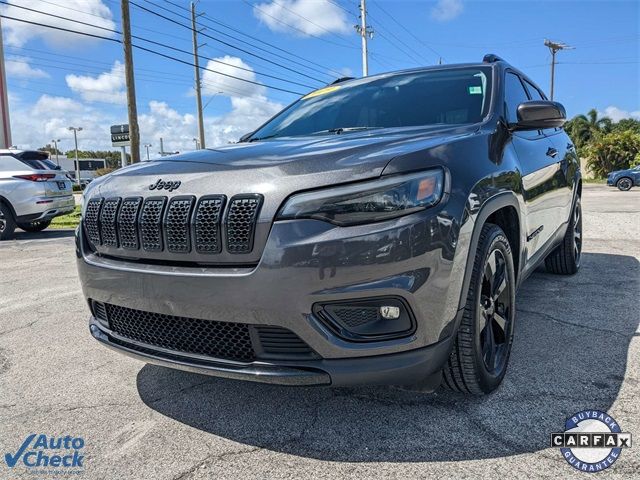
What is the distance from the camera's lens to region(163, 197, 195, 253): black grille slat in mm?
2010

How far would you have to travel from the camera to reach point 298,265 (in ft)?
5.98

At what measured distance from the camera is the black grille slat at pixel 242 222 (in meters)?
1.90

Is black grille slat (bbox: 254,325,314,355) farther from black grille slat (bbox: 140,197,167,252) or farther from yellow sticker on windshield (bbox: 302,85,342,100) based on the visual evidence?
yellow sticker on windshield (bbox: 302,85,342,100)

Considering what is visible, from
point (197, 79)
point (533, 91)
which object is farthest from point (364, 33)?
point (533, 91)

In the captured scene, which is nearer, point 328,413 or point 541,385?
point 328,413

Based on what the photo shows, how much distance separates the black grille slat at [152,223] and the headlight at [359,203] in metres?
0.55

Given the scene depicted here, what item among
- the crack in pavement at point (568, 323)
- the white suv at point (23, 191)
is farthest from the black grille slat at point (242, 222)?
the white suv at point (23, 191)

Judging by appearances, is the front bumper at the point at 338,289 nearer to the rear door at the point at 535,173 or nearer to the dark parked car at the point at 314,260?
the dark parked car at the point at 314,260

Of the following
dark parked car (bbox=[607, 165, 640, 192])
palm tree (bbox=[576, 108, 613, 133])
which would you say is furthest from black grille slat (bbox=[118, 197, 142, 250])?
palm tree (bbox=[576, 108, 613, 133])

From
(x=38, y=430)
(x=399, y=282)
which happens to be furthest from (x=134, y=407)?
(x=399, y=282)

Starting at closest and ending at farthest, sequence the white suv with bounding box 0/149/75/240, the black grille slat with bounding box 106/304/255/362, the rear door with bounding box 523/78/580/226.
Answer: the black grille slat with bounding box 106/304/255/362, the rear door with bounding box 523/78/580/226, the white suv with bounding box 0/149/75/240

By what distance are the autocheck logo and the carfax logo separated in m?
1.87

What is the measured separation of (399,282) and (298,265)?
14.2 inches

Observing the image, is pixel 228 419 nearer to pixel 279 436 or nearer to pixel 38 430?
pixel 279 436
